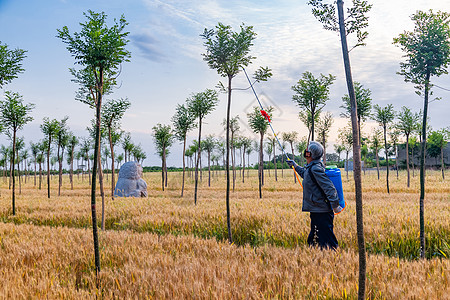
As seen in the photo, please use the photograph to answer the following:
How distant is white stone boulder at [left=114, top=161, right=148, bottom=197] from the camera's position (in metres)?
21.3

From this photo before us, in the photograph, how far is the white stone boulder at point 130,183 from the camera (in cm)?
2130

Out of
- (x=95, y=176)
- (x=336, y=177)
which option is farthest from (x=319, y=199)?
(x=95, y=176)

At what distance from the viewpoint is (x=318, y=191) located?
18.1 feet

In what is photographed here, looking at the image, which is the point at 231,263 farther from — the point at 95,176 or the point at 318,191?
the point at 95,176

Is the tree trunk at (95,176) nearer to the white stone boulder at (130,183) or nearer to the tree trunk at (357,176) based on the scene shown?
the tree trunk at (357,176)

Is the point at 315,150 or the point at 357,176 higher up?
the point at 315,150

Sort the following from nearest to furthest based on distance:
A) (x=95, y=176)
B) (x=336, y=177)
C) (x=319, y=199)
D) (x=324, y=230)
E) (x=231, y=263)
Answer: (x=231, y=263) < (x=95, y=176) < (x=319, y=199) < (x=324, y=230) < (x=336, y=177)

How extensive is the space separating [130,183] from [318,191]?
18663 mm

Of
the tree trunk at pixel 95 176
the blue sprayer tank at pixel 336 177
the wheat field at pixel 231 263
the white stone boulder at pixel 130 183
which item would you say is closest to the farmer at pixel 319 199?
the blue sprayer tank at pixel 336 177

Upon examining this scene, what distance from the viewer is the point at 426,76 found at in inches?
267

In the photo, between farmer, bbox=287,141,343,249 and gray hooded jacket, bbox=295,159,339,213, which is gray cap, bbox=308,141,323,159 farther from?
gray hooded jacket, bbox=295,159,339,213

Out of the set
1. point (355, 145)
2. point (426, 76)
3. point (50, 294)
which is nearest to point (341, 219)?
point (426, 76)

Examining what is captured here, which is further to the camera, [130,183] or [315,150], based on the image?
[130,183]

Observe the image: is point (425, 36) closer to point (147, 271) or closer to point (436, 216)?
point (436, 216)
